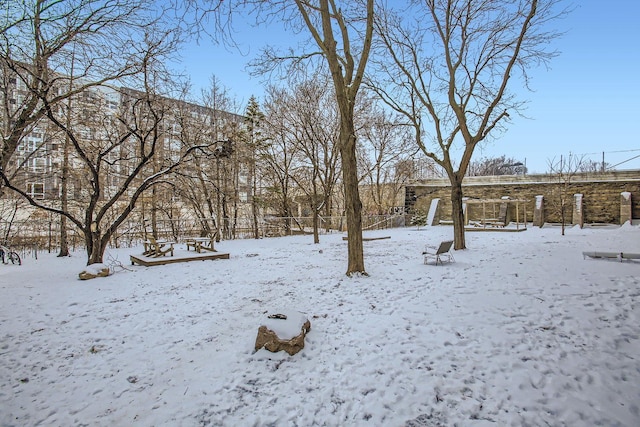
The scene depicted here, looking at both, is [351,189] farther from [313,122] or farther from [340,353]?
[313,122]

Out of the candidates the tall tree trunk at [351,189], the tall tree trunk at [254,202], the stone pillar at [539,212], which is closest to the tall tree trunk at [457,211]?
the tall tree trunk at [351,189]

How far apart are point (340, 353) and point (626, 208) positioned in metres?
21.7

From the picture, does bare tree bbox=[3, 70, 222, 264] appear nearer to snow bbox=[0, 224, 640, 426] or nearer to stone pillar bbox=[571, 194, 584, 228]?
snow bbox=[0, 224, 640, 426]

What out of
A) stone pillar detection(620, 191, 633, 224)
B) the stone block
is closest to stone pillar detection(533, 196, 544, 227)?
stone pillar detection(620, 191, 633, 224)

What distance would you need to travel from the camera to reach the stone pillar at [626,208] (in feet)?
56.2

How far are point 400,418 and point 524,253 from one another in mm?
7873

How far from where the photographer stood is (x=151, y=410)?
274cm

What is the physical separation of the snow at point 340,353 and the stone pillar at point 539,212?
46.3 ft

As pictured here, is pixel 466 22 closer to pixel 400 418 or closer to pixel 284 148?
pixel 400 418

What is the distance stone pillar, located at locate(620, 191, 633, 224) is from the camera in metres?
17.1

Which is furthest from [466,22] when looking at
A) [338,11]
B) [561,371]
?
[561,371]

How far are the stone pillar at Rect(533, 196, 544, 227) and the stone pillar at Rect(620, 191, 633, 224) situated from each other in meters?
3.69

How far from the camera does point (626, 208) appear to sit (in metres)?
17.2

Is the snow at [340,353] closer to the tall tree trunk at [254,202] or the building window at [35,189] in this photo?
the building window at [35,189]
